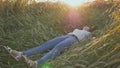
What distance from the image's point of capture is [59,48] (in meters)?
7.74

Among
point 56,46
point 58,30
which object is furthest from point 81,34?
point 58,30

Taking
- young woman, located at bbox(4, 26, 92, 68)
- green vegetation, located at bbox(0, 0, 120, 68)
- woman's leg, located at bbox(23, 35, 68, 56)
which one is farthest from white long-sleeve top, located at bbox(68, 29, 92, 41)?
woman's leg, located at bbox(23, 35, 68, 56)

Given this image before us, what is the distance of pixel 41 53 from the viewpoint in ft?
26.5

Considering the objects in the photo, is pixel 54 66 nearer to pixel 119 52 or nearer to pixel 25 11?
pixel 119 52

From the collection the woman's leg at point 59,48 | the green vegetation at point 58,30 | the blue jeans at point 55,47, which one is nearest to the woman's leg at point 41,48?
the blue jeans at point 55,47

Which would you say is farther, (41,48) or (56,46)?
(41,48)

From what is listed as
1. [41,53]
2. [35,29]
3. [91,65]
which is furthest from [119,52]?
[35,29]

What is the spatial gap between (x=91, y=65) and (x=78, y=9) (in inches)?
344

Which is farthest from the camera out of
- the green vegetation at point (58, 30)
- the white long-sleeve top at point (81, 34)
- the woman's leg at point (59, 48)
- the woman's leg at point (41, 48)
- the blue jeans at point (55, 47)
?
the white long-sleeve top at point (81, 34)

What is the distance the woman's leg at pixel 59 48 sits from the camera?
704 centimetres

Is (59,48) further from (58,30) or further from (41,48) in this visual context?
(58,30)

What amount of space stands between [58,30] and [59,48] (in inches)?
136

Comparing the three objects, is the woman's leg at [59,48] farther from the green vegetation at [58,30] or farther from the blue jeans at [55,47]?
the green vegetation at [58,30]

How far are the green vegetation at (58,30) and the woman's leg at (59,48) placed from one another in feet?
1.10
